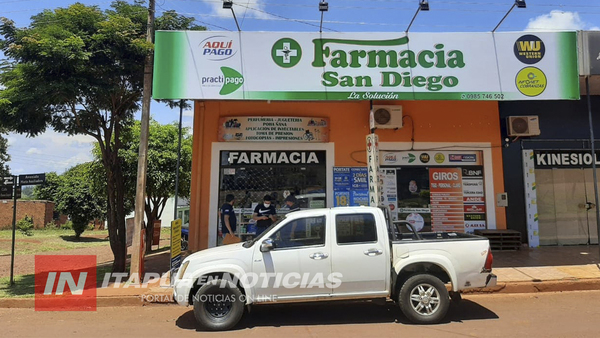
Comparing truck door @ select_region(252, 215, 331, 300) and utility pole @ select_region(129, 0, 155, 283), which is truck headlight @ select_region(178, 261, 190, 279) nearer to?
truck door @ select_region(252, 215, 331, 300)

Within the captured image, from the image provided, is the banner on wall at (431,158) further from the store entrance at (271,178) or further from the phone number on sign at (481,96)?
the phone number on sign at (481,96)

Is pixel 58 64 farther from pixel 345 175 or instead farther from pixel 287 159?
pixel 345 175

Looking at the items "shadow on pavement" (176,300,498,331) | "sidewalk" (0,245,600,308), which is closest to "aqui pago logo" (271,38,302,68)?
"shadow on pavement" (176,300,498,331)

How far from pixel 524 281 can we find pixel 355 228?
4.25 m

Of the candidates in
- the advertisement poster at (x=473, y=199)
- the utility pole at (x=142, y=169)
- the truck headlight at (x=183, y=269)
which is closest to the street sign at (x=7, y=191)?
the utility pole at (x=142, y=169)

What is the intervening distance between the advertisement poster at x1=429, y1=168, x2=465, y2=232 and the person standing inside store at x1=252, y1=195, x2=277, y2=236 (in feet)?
15.2

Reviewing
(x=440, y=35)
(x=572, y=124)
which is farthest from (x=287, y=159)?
(x=572, y=124)

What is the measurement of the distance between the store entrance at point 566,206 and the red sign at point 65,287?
473 inches

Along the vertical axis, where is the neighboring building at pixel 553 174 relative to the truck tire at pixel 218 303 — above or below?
above

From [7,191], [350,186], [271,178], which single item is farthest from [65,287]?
[350,186]

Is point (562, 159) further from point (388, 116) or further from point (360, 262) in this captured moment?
point (360, 262)

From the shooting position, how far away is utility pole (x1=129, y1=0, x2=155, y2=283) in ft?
27.9

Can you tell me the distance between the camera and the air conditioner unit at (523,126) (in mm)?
10938

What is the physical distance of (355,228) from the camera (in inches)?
230
